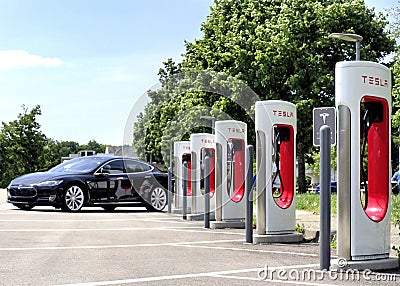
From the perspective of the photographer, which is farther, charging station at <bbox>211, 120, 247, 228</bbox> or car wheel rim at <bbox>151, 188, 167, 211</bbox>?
car wheel rim at <bbox>151, 188, 167, 211</bbox>

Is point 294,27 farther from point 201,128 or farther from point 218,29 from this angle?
point 201,128

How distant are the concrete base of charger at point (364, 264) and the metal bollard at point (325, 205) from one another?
108 millimetres

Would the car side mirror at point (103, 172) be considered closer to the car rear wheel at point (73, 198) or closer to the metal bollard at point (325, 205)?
the car rear wheel at point (73, 198)

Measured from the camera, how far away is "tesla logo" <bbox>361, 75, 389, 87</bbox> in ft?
25.2

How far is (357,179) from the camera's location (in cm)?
755

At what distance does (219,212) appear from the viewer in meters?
13.6

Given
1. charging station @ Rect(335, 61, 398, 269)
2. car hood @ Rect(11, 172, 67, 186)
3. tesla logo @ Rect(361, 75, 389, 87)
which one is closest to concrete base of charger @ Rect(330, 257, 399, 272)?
charging station @ Rect(335, 61, 398, 269)

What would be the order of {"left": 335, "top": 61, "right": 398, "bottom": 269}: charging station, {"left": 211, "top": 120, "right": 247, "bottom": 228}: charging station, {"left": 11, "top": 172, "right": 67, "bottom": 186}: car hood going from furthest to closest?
{"left": 11, "top": 172, "right": 67, "bottom": 186}: car hood < {"left": 211, "top": 120, "right": 247, "bottom": 228}: charging station < {"left": 335, "top": 61, "right": 398, "bottom": 269}: charging station

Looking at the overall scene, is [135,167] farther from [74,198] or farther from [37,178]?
Result: [37,178]

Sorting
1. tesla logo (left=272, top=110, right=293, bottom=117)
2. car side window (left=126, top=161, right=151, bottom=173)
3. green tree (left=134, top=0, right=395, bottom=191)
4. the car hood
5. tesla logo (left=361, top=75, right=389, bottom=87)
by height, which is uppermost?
green tree (left=134, top=0, right=395, bottom=191)

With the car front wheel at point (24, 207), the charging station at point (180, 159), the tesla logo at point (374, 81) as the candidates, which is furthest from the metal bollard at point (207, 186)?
the car front wheel at point (24, 207)

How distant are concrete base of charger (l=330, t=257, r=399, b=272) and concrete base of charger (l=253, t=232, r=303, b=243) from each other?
2.96m

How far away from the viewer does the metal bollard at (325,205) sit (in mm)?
7266

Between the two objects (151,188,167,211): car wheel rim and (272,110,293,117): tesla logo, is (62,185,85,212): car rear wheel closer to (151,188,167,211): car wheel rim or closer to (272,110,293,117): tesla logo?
(151,188,167,211): car wheel rim
